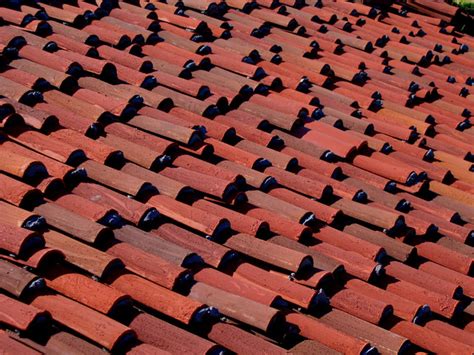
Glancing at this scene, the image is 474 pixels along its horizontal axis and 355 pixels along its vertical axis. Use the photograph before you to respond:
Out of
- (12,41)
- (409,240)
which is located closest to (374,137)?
(409,240)

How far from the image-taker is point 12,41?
5492mm

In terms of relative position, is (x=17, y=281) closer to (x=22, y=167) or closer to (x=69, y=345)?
(x=69, y=345)

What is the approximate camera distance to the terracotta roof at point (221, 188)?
3.64 metres

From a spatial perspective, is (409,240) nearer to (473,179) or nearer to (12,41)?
(473,179)

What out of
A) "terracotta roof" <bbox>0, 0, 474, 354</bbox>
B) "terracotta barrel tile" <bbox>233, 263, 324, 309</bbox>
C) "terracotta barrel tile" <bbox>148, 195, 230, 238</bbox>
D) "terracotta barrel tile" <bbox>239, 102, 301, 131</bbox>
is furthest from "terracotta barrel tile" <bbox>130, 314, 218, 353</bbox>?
"terracotta barrel tile" <bbox>239, 102, 301, 131</bbox>

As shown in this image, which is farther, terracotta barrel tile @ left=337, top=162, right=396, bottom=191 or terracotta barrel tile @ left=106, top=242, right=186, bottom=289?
terracotta barrel tile @ left=337, top=162, right=396, bottom=191

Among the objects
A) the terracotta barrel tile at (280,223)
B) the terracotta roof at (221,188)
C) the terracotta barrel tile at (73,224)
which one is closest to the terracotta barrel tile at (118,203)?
the terracotta roof at (221,188)

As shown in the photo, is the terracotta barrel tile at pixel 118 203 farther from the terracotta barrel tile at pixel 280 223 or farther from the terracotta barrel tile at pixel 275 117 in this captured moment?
the terracotta barrel tile at pixel 275 117

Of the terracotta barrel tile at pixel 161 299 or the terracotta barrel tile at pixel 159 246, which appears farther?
the terracotta barrel tile at pixel 159 246

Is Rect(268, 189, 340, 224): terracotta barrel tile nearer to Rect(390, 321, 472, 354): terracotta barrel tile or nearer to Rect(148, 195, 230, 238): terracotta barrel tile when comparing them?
Rect(148, 195, 230, 238): terracotta barrel tile

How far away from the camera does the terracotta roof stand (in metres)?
3.64

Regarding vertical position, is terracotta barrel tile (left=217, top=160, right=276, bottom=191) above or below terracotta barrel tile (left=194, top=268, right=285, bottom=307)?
above

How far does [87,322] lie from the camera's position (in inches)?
133

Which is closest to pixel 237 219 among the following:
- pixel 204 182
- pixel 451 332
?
pixel 204 182
